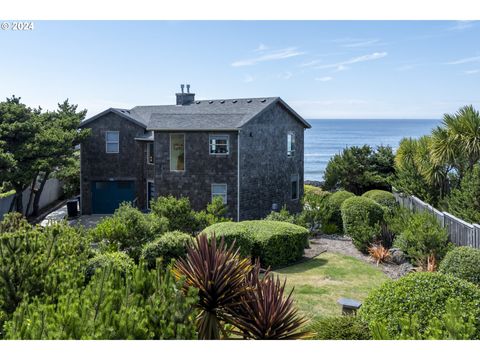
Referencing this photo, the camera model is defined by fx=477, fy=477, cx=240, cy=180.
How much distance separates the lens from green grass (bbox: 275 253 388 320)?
12.2 metres

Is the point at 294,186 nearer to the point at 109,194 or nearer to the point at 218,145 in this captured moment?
the point at 218,145

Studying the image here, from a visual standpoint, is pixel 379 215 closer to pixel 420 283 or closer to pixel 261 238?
pixel 261 238

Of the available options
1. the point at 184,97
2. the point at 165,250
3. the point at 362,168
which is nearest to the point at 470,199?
the point at 165,250

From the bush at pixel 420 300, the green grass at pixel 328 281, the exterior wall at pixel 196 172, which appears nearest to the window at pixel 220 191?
the exterior wall at pixel 196 172

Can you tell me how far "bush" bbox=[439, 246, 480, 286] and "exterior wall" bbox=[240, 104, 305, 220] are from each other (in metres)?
14.2

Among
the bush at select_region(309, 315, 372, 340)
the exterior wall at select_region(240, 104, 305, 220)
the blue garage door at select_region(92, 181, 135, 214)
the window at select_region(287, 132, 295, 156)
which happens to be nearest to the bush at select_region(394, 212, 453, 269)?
the bush at select_region(309, 315, 372, 340)

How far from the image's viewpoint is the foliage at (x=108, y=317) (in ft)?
16.1

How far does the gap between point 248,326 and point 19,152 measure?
66.5ft

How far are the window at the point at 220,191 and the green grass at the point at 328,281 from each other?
→ 850 cm

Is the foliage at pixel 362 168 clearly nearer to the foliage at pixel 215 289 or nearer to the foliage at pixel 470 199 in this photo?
the foliage at pixel 470 199

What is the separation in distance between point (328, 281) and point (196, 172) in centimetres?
1252

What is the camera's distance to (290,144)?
29.5 meters

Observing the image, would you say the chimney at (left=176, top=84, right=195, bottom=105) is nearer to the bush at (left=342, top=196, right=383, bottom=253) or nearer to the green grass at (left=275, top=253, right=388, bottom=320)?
the bush at (left=342, top=196, right=383, bottom=253)
